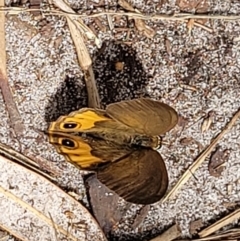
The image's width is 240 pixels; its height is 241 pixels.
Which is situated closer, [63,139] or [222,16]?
[63,139]

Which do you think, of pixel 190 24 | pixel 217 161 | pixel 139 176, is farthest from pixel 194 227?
pixel 190 24

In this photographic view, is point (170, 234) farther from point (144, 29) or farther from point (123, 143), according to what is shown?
point (144, 29)

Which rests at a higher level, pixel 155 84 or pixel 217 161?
pixel 155 84

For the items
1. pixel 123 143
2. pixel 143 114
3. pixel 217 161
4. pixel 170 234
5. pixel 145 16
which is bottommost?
pixel 170 234

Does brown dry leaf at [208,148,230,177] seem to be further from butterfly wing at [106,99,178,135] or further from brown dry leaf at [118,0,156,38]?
brown dry leaf at [118,0,156,38]

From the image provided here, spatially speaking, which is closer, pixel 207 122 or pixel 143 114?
pixel 143 114

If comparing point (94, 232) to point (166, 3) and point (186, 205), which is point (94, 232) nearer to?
point (186, 205)

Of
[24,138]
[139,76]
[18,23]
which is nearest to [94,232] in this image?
[24,138]
